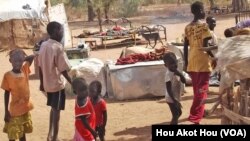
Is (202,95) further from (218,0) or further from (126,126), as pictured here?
Result: (218,0)

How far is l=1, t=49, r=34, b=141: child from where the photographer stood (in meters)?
5.64

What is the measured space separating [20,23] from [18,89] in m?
15.3

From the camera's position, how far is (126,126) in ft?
23.7

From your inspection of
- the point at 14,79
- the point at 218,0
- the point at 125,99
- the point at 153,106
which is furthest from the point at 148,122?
the point at 218,0

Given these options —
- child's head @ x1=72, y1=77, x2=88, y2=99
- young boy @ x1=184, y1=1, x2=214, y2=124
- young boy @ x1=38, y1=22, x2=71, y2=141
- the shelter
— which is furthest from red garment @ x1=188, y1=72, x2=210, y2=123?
the shelter

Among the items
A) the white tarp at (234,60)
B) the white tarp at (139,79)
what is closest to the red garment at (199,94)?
the white tarp at (234,60)

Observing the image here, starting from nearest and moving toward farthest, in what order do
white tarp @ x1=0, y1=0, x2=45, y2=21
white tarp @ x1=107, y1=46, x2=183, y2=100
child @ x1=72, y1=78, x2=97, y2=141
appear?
child @ x1=72, y1=78, x2=97, y2=141 < white tarp @ x1=107, y1=46, x2=183, y2=100 < white tarp @ x1=0, y1=0, x2=45, y2=21

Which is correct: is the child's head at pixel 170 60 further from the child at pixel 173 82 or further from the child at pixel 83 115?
the child at pixel 83 115

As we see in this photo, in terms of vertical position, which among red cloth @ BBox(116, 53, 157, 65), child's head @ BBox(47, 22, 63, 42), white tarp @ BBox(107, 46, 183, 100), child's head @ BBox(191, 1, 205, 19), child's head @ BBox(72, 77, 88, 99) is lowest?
white tarp @ BBox(107, 46, 183, 100)

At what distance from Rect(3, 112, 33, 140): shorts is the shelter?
14.6 m

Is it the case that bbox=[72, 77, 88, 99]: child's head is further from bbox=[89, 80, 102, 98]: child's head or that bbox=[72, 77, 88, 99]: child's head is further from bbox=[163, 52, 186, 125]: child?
bbox=[163, 52, 186, 125]: child

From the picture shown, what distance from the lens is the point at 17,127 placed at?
224 inches

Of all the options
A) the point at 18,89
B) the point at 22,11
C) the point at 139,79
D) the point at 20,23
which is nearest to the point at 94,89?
the point at 18,89

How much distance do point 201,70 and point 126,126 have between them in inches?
60.6
